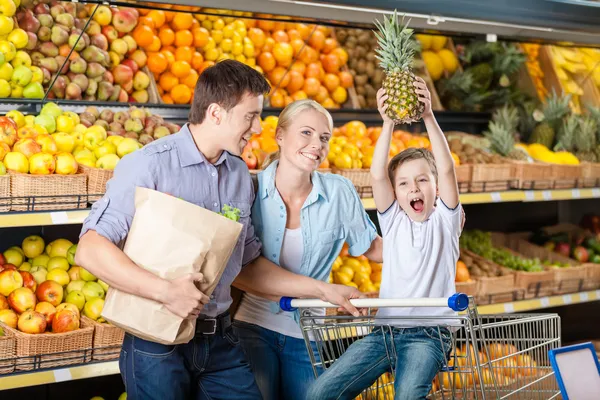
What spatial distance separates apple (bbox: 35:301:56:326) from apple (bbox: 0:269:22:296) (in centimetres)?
A: 13

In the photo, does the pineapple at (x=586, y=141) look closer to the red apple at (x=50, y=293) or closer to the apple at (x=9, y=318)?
the red apple at (x=50, y=293)

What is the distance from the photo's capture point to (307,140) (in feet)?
9.21

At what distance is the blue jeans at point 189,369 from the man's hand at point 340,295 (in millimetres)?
333

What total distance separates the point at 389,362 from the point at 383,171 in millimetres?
644

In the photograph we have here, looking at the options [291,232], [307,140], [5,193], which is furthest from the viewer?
[5,193]

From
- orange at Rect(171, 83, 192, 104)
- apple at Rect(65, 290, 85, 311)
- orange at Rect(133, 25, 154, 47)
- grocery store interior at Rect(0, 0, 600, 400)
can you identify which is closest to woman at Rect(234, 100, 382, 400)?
grocery store interior at Rect(0, 0, 600, 400)

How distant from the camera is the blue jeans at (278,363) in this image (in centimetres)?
284

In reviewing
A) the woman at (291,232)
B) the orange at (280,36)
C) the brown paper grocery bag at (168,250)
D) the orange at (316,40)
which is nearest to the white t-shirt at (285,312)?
the woman at (291,232)

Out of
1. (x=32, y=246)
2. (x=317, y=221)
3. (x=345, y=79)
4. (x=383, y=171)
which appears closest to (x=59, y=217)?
(x=32, y=246)

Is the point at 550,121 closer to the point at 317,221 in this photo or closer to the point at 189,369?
the point at 317,221

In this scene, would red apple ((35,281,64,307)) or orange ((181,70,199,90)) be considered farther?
orange ((181,70,199,90))

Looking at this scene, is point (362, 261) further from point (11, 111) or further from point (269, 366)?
point (11, 111)

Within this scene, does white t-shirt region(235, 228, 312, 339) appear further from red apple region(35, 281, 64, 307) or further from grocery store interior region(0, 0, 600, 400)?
red apple region(35, 281, 64, 307)

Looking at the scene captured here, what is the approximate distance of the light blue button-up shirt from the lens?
2875mm
